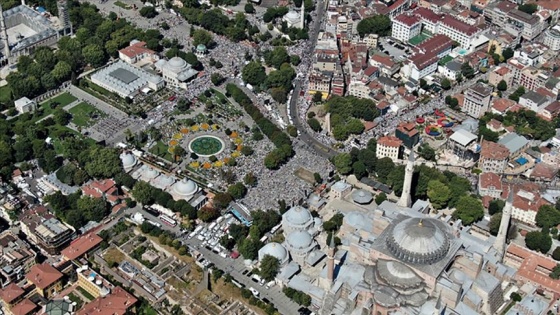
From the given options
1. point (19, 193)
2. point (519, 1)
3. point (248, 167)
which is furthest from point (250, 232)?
point (519, 1)

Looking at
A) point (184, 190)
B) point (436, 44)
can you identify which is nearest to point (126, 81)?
point (184, 190)

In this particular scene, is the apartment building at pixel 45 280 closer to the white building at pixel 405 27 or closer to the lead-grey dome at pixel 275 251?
the lead-grey dome at pixel 275 251

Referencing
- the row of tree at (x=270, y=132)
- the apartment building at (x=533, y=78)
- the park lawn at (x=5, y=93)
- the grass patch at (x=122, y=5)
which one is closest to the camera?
the row of tree at (x=270, y=132)

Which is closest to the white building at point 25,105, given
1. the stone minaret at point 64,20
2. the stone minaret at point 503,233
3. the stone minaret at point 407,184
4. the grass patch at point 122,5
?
the stone minaret at point 64,20

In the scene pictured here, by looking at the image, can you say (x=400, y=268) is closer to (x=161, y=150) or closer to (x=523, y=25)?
(x=161, y=150)

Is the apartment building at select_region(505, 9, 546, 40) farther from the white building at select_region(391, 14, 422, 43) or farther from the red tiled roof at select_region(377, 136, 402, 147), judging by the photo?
the red tiled roof at select_region(377, 136, 402, 147)

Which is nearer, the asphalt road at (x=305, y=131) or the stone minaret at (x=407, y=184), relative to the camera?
the stone minaret at (x=407, y=184)
